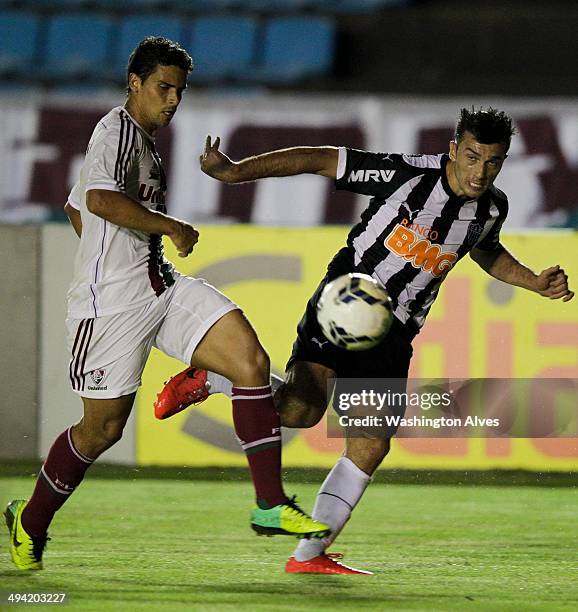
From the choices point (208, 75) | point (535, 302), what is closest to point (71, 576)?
point (535, 302)

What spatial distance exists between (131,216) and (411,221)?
1119mm

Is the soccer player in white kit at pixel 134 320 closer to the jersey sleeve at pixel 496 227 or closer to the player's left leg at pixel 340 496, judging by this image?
the player's left leg at pixel 340 496

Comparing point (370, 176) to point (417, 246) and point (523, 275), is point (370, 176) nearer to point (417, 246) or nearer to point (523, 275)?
point (417, 246)

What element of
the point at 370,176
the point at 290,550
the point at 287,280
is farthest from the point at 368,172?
the point at 287,280

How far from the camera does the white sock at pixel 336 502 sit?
450 cm

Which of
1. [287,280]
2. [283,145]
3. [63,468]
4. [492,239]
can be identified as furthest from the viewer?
[283,145]

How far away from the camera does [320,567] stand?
14.7ft

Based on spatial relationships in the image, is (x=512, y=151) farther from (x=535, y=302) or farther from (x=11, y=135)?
(x=11, y=135)

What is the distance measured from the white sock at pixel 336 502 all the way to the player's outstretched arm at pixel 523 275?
99cm

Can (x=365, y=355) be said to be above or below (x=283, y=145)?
below

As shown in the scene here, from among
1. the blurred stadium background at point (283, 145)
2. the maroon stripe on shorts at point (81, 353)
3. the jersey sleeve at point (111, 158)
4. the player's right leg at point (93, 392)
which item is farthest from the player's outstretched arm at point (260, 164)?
the blurred stadium background at point (283, 145)

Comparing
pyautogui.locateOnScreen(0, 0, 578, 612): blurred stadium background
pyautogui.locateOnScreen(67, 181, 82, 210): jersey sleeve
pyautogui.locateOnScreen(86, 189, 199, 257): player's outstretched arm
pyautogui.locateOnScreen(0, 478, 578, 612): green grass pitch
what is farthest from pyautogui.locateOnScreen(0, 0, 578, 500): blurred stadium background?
pyautogui.locateOnScreen(86, 189, 199, 257): player's outstretched arm

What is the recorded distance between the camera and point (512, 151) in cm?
948

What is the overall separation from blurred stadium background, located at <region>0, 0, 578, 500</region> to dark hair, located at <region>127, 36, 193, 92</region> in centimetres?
332
